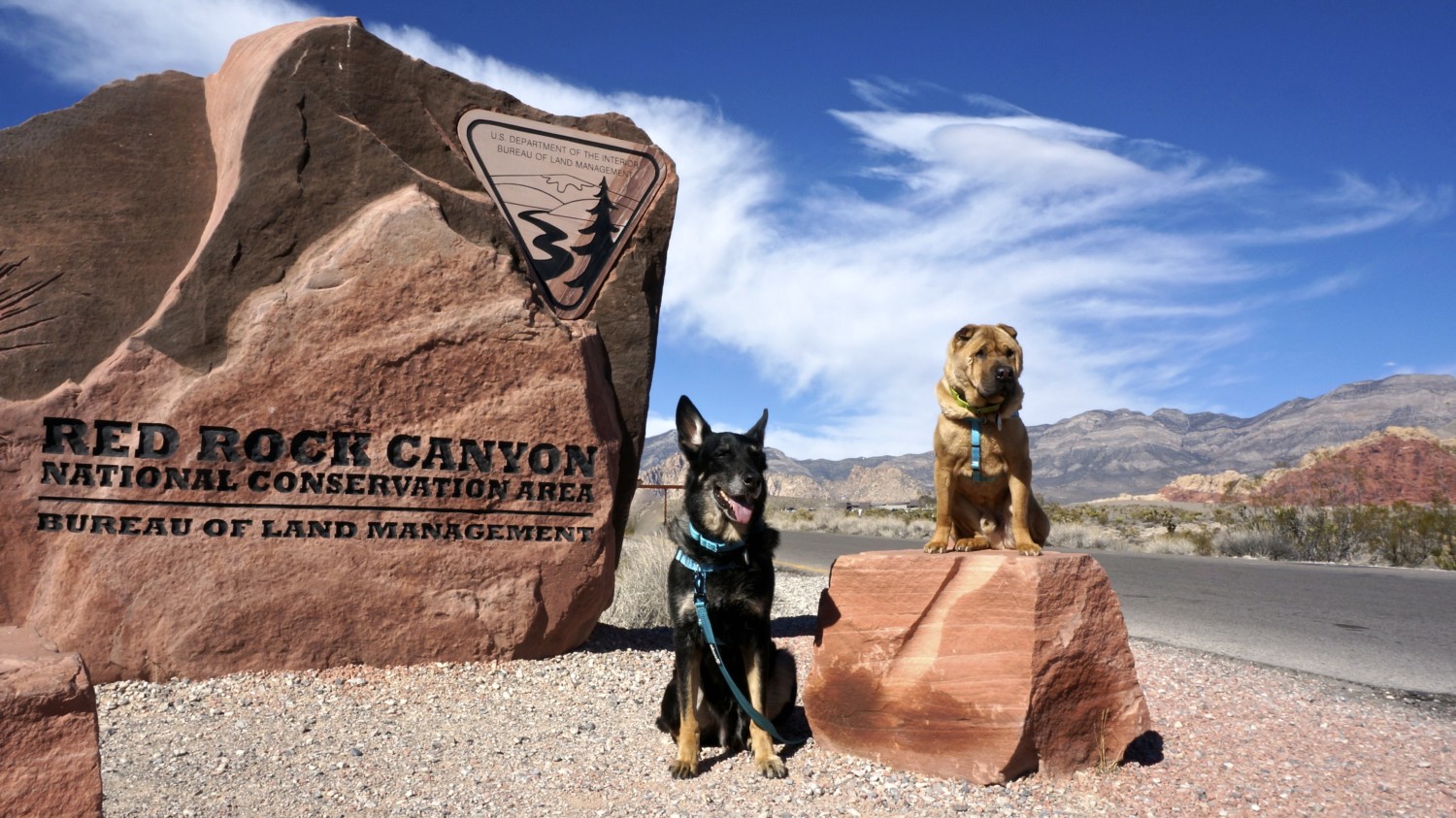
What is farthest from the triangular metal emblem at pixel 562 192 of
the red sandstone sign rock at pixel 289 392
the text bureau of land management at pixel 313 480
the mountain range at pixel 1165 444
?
the mountain range at pixel 1165 444

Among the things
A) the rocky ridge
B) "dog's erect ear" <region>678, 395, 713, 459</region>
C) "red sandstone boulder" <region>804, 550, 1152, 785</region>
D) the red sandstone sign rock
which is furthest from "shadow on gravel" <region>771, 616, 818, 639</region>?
the rocky ridge

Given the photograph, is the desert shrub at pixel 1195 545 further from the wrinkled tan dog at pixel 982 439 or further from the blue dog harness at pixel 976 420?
the blue dog harness at pixel 976 420

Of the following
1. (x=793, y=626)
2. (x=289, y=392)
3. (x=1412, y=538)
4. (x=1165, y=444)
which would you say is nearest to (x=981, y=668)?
(x=793, y=626)

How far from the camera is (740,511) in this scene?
4488 millimetres

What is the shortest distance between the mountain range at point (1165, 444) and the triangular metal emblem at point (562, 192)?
84023 millimetres

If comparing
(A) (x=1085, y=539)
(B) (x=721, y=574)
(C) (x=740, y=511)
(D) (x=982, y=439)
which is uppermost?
(D) (x=982, y=439)

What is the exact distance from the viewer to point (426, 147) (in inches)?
277

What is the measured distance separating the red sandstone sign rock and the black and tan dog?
2.18m

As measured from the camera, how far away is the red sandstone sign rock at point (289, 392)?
5.85 meters

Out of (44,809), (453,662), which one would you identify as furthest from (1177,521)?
(44,809)

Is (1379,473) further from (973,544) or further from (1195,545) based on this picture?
(973,544)

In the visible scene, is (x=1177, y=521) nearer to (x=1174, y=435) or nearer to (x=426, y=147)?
(x=426, y=147)

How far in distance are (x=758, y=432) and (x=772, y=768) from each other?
1624 mm

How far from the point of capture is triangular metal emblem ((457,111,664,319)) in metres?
7.35
